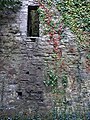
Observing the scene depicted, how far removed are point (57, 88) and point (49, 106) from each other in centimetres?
49

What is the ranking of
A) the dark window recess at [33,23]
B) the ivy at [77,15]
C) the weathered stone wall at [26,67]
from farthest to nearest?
the dark window recess at [33,23], the ivy at [77,15], the weathered stone wall at [26,67]

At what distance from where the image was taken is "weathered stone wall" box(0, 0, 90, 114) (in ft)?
25.5

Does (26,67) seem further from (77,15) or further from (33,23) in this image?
(77,15)

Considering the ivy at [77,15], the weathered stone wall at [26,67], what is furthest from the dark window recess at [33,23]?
the ivy at [77,15]

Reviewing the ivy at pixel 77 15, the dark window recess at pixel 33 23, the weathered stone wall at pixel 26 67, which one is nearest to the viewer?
the weathered stone wall at pixel 26 67

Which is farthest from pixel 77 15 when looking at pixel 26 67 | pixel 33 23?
pixel 26 67

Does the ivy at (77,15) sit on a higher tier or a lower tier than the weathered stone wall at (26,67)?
higher

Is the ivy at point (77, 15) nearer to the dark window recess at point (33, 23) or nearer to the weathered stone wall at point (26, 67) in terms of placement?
the weathered stone wall at point (26, 67)

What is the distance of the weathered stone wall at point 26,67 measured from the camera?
7766mm

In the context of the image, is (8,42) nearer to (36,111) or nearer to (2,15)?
(2,15)

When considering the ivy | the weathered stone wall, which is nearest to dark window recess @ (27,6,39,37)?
the weathered stone wall

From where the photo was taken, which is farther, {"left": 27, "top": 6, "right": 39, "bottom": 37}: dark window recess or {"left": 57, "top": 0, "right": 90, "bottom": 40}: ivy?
{"left": 27, "top": 6, "right": 39, "bottom": 37}: dark window recess

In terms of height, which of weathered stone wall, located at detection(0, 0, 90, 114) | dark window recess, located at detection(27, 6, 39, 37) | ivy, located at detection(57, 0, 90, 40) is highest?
ivy, located at detection(57, 0, 90, 40)

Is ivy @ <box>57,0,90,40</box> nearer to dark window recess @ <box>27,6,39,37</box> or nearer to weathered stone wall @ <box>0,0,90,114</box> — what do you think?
weathered stone wall @ <box>0,0,90,114</box>
